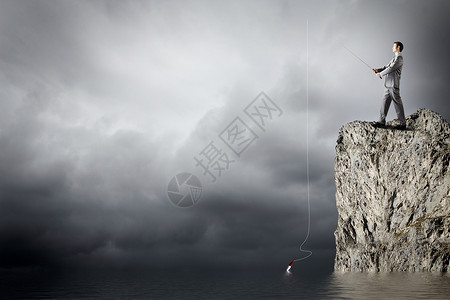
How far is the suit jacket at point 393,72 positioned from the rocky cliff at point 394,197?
10344cm

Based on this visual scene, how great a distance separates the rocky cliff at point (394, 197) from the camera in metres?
124

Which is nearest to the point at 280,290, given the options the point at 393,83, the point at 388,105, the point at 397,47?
the point at 388,105

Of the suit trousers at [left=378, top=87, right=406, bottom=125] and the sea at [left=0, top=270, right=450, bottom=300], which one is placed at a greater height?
the suit trousers at [left=378, top=87, right=406, bottom=125]

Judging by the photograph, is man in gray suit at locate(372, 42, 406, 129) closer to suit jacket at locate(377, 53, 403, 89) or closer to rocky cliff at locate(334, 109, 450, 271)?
suit jacket at locate(377, 53, 403, 89)

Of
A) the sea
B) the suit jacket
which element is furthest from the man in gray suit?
the sea

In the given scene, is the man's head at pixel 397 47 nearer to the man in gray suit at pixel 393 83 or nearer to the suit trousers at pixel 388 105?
the man in gray suit at pixel 393 83

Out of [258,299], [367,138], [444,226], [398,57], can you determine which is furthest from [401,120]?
[367,138]

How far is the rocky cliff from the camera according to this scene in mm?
124250

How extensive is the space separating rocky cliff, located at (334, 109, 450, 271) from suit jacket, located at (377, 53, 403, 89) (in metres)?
103

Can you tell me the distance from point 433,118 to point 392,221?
176 ft

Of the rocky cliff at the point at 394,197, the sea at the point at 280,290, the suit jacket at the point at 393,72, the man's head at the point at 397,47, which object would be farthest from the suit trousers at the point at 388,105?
the rocky cliff at the point at 394,197

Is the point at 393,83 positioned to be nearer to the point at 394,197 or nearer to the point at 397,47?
the point at 397,47

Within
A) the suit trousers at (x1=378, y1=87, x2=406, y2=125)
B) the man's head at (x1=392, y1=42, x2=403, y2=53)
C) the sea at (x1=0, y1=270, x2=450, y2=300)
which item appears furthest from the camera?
the sea at (x1=0, y1=270, x2=450, y2=300)

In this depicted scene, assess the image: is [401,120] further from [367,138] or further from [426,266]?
[367,138]
